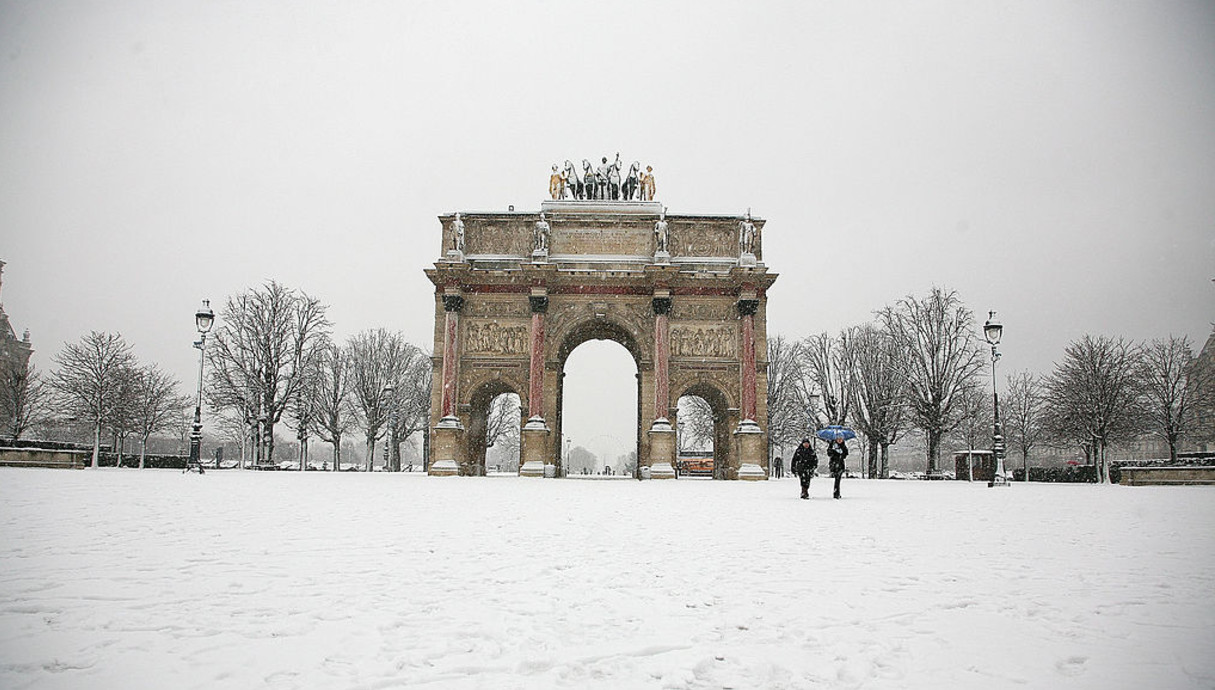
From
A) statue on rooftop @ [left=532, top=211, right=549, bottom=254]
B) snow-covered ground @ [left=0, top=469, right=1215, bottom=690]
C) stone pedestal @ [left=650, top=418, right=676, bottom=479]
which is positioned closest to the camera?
snow-covered ground @ [left=0, top=469, right=1215, bottom=690]

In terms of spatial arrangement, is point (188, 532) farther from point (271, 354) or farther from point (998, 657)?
point (271, 354)

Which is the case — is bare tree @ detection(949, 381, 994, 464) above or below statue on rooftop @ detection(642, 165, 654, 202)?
below

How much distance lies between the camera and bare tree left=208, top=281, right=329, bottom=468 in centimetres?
4188

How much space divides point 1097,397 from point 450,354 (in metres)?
33.4

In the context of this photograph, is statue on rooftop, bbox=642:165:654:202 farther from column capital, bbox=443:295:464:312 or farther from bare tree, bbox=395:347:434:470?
bare tree, bbox=395:347:434:470

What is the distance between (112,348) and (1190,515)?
49.4m

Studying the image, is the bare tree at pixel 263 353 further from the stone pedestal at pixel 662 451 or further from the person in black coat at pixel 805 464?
the person in black coat at pixel 805 464

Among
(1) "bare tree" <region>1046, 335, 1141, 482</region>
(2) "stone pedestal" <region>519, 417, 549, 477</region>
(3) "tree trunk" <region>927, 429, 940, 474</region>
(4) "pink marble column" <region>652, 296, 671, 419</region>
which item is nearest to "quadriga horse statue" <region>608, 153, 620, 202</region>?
(4) "pink marble column" <region>652, 296, 671, 419</region>

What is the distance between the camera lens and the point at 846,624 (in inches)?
190

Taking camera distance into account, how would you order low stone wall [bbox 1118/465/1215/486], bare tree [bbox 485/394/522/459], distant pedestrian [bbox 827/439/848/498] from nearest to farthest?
distant pedestrian [bbox 827/439/848/498]
low stone wall [bbox 1118/465/1215/486]
bare tree [bbox 485/394/522/459]

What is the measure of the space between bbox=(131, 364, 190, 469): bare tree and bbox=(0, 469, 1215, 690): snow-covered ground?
3740 cm

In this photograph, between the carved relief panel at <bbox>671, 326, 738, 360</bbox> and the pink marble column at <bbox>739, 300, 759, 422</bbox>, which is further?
the carved relief panel at <bbox>671, 326, 738, 360</bbox>

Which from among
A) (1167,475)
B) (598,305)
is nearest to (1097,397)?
(1167,475)

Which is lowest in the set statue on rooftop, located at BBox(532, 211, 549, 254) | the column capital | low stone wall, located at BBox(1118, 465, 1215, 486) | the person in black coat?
low stone wall, located at BBox(1118, 465, 1215, 486)
